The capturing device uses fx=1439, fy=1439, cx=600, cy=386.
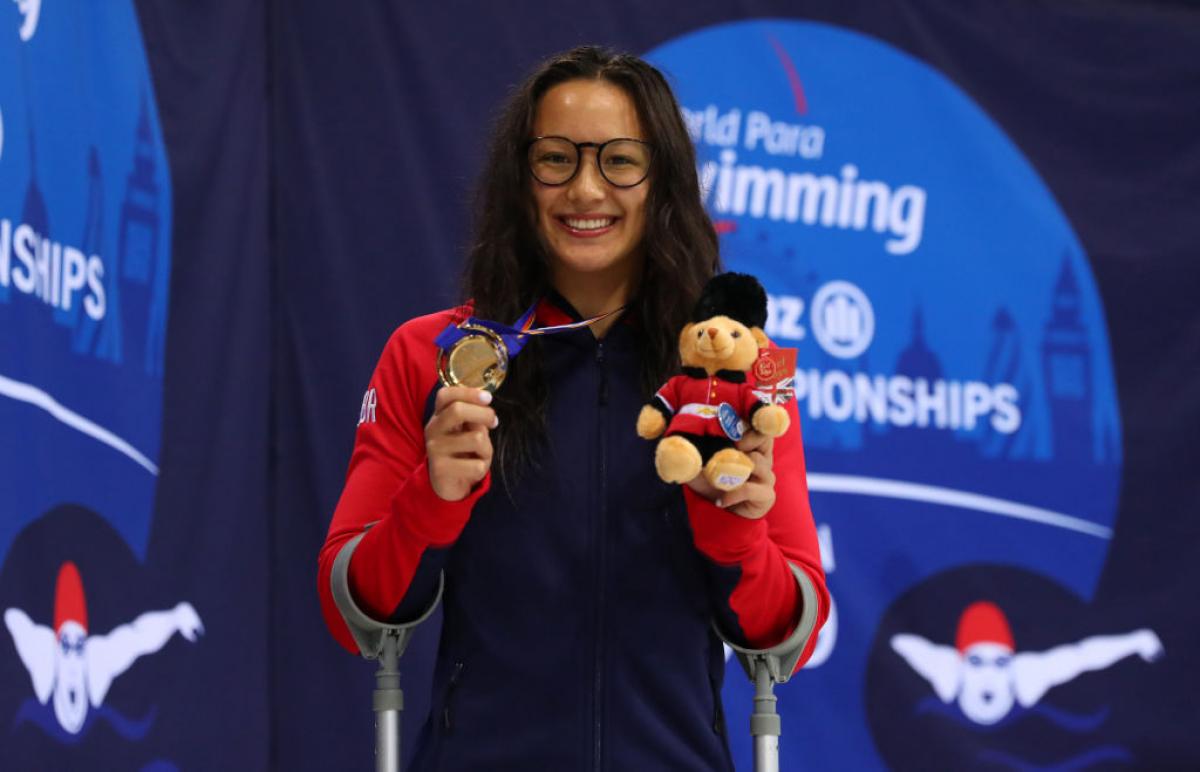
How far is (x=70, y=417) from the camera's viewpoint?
2.60 metres

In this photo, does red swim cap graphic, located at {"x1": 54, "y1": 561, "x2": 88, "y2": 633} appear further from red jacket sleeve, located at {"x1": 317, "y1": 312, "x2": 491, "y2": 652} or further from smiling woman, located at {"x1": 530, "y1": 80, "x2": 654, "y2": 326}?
smiling woman, located at {"x1": 530, "y1": 80, "x2": 654, "y2": 326}

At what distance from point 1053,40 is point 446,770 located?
3.26 meters

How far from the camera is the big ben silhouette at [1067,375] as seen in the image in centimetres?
401

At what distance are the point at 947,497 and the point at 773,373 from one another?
256 centimetres

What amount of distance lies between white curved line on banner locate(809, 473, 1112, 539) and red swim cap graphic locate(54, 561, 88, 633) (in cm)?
189

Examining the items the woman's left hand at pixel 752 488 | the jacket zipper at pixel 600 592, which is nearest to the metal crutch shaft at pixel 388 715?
the jacket zipper at pixel 600 592

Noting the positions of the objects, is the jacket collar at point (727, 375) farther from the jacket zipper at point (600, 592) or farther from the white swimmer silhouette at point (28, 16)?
the white swimmer silhouette at point (28, 16)

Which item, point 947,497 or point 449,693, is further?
point 947,497

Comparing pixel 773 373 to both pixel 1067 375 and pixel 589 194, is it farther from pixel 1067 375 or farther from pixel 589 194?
pixel 1067 375

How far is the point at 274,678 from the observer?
3391 millimetres

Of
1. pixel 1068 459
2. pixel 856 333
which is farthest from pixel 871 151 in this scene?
pixel 1068 459

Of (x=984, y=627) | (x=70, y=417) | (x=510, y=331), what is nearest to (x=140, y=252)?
(x=70, y=417)

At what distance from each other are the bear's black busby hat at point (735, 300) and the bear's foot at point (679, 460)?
16 cm

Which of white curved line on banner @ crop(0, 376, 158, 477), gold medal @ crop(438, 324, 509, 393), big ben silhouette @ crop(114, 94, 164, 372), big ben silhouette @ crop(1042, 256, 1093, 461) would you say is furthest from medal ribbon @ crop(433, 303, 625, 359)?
big ben silhouette @ crop(1042, 256, 1093, 461)
